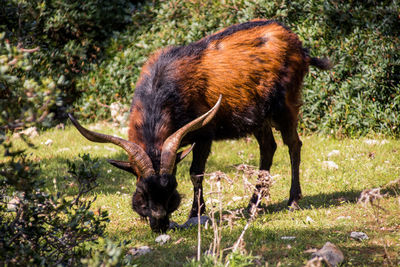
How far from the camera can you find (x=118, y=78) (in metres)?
10.6

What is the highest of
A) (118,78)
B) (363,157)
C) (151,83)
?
(151,83)

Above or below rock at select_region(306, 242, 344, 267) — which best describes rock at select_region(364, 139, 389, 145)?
below

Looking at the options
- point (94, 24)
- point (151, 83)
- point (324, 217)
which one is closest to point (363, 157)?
point (324, 217)

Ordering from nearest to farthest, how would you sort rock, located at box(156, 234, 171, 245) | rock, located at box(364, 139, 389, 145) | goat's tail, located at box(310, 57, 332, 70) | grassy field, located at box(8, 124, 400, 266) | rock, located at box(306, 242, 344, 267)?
1. rock, located at box(306, 242, 344, 267)
2. grassy field, located at box(8, 124, 400, 266)
3. rock, located at box(156, 234, 171, 245)
4. goat's tail, located at box(310, 57, 332, 70)
5. rock, located at box(364, 139, 389, 145)

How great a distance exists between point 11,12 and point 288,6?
6.32 metres

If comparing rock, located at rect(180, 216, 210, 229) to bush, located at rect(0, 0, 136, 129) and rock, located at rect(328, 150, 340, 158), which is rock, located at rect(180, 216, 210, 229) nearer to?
rock, located at rect(328, 150, 340, 158)

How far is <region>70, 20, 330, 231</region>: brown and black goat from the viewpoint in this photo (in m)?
4.94

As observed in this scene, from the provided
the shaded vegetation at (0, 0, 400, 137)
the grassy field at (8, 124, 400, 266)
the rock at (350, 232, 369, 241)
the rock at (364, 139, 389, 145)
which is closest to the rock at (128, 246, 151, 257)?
the grassy field at (8, 124, 400, 266)

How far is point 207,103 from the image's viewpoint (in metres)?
5.80

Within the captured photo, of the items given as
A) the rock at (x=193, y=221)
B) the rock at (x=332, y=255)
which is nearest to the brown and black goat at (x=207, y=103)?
the rock at (x=193, y=221)

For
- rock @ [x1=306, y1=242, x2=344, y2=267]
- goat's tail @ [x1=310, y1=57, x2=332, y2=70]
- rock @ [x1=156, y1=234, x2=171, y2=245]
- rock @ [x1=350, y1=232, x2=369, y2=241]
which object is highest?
goat's tail @ [x1=310, y1=57, x2=332, y2=70]

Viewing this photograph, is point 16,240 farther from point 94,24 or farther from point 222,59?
point 94,24

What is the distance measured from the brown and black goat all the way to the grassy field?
0.43m

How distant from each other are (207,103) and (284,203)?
68.2 inches
